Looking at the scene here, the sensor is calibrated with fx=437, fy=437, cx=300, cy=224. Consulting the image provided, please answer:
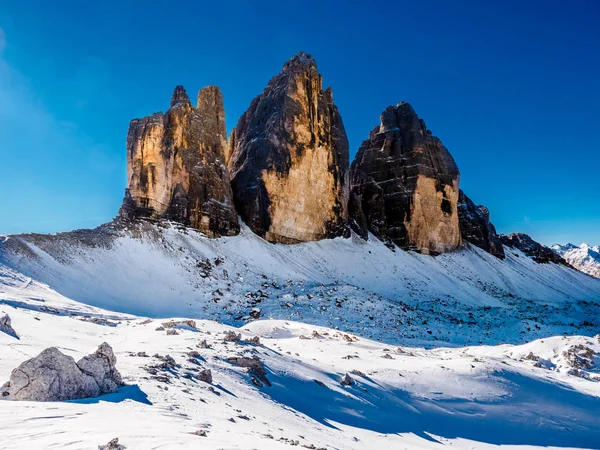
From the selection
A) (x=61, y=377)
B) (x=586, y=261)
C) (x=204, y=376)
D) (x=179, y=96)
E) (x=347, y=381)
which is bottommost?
(x=347, y=381)

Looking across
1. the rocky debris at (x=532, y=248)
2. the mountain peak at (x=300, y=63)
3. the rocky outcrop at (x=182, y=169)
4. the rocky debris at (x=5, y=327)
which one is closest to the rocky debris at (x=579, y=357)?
the rocky debris at (x=5, y=327)

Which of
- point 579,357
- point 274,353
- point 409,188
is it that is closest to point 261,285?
point 579,357

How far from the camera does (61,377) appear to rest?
6.20 meters

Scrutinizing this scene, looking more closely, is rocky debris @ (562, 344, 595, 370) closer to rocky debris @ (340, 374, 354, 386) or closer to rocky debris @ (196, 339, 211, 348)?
rocky debris @ (340, 374, 354, 386)

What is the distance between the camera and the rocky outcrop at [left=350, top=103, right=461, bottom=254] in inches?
2437

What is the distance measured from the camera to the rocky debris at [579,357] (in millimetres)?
16719

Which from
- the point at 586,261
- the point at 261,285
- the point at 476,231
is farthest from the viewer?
the point at 586,261

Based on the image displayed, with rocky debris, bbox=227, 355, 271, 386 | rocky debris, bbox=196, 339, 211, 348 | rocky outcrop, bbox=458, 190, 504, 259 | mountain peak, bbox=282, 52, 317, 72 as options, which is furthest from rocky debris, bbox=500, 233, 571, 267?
rocky debris, bbox=227, 355, 271, 386

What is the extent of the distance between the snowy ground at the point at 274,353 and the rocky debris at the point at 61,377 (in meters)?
0.35

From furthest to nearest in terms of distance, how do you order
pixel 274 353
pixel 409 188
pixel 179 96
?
pixel 409 188 → pixel 179 96 → pixel 274 353

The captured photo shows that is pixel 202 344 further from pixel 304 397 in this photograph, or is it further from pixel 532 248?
pixel 532 248

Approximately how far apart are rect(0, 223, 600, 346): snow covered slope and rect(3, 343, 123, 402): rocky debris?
18.4 meters

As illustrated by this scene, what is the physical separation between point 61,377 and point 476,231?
7393 centimetres

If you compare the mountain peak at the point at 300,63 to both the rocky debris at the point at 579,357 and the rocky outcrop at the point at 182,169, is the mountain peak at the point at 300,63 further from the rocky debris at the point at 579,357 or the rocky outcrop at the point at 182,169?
the rocky debris at the point at 579,357
